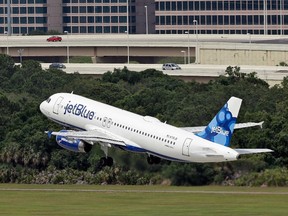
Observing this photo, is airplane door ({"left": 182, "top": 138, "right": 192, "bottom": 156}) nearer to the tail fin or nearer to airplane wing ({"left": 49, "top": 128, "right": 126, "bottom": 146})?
the tail fin

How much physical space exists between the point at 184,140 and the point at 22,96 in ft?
226

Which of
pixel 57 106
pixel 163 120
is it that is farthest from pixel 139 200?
pixel 163 120

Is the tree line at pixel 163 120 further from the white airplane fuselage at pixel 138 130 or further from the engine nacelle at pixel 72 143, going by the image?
the engine nacelle at pixel 72 143

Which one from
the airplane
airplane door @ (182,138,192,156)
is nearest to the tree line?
the airplane

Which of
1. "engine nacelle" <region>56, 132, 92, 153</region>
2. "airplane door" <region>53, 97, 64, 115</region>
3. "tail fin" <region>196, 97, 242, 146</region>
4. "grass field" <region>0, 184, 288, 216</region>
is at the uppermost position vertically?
"airplane door" <region>53, 97, 64, 115</region>

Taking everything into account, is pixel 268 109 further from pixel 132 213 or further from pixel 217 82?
pixel 132 213

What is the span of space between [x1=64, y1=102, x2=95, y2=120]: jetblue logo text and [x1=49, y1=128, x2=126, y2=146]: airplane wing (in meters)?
1.32

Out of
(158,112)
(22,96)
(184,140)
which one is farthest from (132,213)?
(22,96)

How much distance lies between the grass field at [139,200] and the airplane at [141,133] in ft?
9.35

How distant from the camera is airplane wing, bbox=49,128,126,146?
123 metres

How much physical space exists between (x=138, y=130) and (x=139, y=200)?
12.7 m

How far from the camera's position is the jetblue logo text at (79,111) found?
125319 millimetres

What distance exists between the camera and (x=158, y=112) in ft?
513

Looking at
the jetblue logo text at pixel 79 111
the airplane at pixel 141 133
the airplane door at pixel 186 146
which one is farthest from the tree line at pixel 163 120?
the airplane door at pixel 186 146
